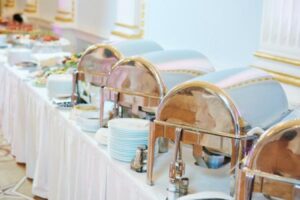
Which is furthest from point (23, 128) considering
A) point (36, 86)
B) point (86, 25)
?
point (86, 25)

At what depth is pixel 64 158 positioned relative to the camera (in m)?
2.28

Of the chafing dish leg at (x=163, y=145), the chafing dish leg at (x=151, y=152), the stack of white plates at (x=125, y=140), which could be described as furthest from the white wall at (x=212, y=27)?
the chafing dish leg at (x=151, y=152)

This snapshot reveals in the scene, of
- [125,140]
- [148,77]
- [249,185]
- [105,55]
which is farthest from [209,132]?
[105,55]

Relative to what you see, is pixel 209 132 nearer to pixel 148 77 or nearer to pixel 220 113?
pixel 220 113

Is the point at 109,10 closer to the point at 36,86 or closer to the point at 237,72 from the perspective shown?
the point at 36,86

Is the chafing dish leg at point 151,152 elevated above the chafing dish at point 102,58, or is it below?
below

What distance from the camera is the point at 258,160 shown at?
1.10 m

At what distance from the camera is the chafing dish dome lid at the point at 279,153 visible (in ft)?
3.47

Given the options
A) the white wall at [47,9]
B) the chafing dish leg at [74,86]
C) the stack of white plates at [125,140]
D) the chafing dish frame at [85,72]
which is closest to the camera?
the stack of white plates at [125,140]

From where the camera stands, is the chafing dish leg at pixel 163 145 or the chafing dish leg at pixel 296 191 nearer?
the chafing dish leg at pixel 296 191

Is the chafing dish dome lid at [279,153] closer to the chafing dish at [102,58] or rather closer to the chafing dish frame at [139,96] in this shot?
the chafing dish frame at [139,96]

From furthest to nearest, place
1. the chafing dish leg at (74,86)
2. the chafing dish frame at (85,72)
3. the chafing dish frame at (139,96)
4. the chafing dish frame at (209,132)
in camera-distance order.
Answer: the chafing dish leg at (74,86) → the chafing dish frame at (85,72) → the chafing dish frame at (139,96) → the chafing dish frame at (209,132)

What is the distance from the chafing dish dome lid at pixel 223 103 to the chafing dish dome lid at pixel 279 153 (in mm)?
236

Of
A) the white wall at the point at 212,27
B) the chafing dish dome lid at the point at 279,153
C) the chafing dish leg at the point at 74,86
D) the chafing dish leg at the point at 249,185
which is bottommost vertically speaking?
the chafing dish leg at the point at 74,86
